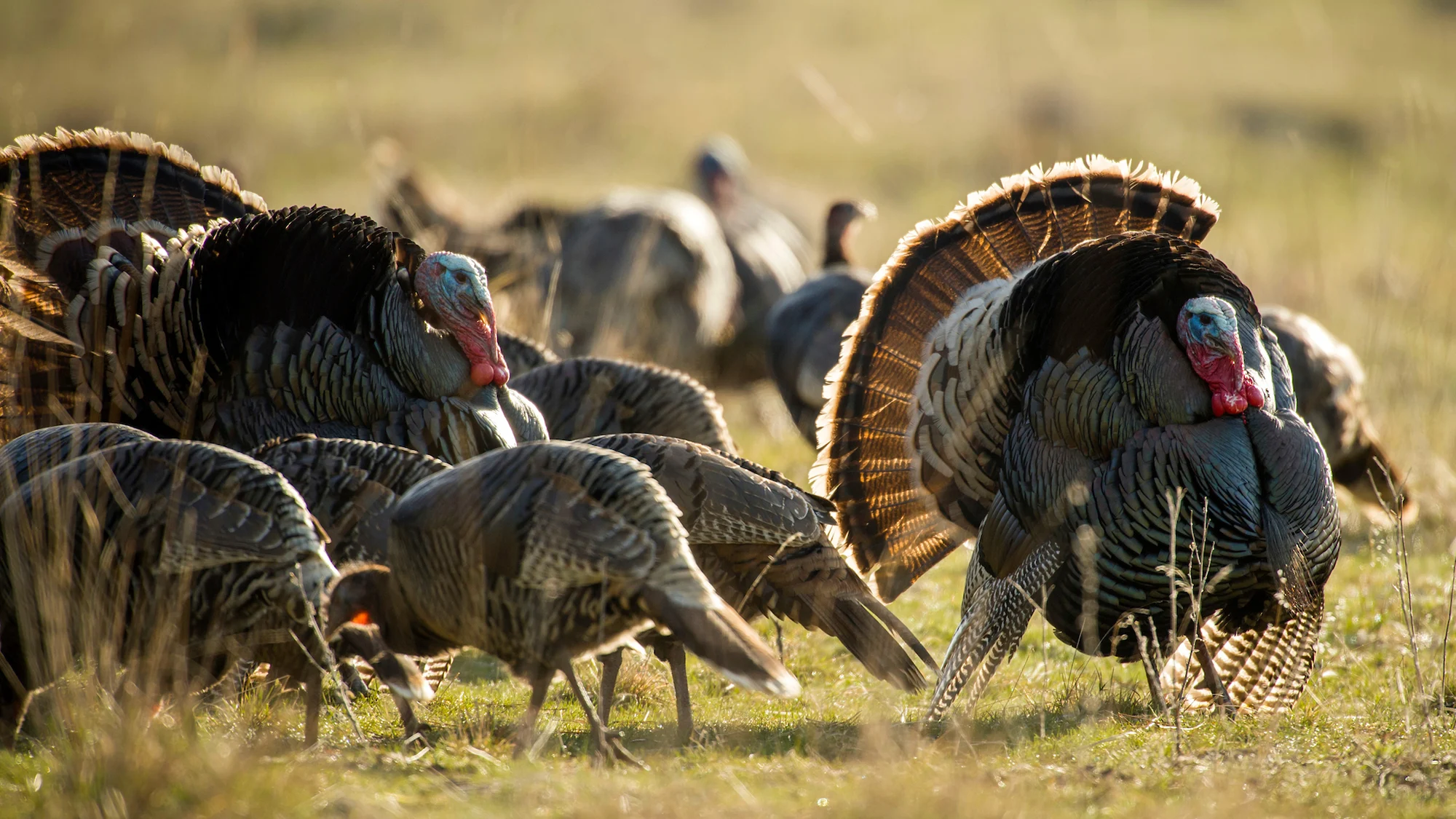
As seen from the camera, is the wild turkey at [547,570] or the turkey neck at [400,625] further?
the turkey neck at [400,625]

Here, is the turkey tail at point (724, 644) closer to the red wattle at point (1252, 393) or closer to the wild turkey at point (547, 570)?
the wild turkey at point (547, 570)

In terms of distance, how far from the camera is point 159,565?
354cm

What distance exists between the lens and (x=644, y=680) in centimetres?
481

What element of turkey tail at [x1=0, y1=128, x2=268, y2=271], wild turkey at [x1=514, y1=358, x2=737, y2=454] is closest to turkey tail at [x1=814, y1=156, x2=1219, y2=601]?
wild turkey at [x1=514, y1=358, x2=737, y2=454]

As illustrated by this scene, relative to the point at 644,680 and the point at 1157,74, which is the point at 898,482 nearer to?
the point at 644,680

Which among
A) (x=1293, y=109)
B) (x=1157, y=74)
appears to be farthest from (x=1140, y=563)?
(x=1157, y=74)

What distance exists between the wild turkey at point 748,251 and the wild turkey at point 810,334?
37 centimetres

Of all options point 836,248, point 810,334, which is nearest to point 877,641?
point 810,334

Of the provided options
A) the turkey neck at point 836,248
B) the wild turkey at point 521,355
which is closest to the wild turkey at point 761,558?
the wild turkey at point 521,355

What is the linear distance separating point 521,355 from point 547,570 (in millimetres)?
3145

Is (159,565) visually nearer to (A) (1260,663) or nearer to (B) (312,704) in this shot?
(B) (312,704)

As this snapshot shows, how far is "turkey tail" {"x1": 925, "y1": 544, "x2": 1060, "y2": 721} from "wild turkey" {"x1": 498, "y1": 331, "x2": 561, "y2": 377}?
2670 mm

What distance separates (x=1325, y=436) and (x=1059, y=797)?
3.65 m

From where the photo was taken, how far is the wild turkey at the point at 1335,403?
6336 millimetres
